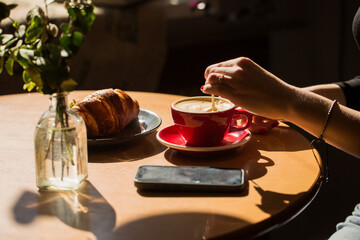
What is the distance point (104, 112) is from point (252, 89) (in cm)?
31

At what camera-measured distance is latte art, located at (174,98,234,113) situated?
39.5 inches

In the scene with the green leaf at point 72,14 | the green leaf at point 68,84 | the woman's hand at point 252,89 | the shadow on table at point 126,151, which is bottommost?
the shadow on table at point 126,151

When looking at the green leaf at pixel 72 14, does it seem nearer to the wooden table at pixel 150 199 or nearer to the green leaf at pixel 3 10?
the green leaf at pixel 3 10

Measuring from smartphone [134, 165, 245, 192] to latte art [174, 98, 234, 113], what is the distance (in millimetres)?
173

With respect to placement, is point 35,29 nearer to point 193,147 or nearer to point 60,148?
point 60,148

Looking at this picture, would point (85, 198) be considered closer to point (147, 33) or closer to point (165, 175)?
point (165, 175)

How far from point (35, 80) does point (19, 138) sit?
1.24 feet

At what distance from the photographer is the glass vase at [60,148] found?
81 centimetres

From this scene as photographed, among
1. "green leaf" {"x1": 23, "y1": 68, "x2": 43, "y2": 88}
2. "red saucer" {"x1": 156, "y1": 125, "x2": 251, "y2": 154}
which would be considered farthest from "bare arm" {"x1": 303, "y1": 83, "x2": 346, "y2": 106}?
"green leaf" {"x1": 23, "y1": 68, "x2": 43, "y2": 88}

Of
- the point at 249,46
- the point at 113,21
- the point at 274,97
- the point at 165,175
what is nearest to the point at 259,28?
the point at 249,46

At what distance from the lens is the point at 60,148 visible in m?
0.81

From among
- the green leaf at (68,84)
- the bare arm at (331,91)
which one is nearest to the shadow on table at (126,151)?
the green leaf at (68,84)

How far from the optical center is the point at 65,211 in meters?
0.76

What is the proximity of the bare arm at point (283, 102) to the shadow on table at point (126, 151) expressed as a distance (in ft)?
0.56
